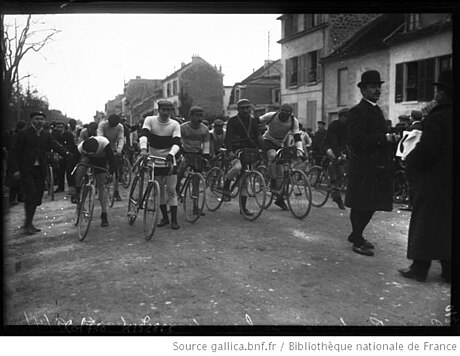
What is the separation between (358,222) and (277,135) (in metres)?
3.31

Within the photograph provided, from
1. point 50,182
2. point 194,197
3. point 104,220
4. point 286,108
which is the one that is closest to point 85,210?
point 104,220

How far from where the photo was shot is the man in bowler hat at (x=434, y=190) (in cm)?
443

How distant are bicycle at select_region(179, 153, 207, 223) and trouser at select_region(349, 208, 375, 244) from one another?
266 centimetres

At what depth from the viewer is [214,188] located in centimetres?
814

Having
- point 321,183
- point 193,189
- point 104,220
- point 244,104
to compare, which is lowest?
point 104,220

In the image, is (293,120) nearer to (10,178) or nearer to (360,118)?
(360,118)

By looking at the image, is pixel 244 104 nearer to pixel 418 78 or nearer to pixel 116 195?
pixel 116 195

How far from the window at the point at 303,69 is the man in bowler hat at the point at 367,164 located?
881 mm

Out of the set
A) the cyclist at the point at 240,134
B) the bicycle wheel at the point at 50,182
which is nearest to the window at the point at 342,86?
the cyclist at the point at 240,134

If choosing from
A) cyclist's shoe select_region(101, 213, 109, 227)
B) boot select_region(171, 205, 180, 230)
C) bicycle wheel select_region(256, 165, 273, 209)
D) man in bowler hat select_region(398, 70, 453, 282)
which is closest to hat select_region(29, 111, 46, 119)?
cyclist's shoe select_region(101, 213, 109, 227)

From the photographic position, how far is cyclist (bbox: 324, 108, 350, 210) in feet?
17.1

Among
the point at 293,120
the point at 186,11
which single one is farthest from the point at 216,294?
the point at 293,120

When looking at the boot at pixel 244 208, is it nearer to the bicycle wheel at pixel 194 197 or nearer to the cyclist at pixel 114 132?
the bicycle wheel at pixel 194 197

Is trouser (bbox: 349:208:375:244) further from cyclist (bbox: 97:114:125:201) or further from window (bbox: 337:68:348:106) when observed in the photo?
cyclist (bbox: 97:114:125:201)
